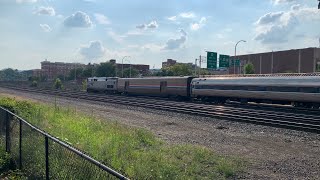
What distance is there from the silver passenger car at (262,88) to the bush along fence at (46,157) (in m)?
26.5

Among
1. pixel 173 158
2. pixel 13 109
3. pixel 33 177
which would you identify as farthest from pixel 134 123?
pixel 33 177

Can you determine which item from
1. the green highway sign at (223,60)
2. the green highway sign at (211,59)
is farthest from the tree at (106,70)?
the green highway sign at (211,59)

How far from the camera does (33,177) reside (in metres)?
7.80

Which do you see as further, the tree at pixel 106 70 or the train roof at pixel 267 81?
the tree at pixel 106 70

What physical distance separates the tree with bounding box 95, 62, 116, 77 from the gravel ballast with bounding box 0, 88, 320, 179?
124 metres

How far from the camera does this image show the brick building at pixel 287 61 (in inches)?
4486

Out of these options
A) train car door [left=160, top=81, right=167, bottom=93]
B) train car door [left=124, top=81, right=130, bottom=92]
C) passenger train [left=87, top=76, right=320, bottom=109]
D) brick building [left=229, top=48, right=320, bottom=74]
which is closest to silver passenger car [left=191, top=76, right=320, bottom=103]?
passenger train [left=87, top=76, right=320, bottom=109]

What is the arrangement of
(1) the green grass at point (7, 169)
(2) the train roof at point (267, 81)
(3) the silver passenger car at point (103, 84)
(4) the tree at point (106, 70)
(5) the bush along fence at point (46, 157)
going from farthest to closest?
(4) the tree at point (106, 70), (3) the silver passenger car at point (103, 84), (2) the train roof at point (267, 81), (1) the green grass at point (7, 169), (5) the bush along fence at point (46, 157)

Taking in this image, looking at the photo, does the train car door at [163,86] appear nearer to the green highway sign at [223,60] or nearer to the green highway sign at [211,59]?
the green highway sign at [211,59]

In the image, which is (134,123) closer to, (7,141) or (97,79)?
(7,141)

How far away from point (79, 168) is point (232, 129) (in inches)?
604

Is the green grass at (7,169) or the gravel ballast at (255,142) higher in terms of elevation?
the green grass at (7,169)

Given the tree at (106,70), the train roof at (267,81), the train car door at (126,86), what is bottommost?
the train car door at (126,86)

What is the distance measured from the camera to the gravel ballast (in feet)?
36.5
